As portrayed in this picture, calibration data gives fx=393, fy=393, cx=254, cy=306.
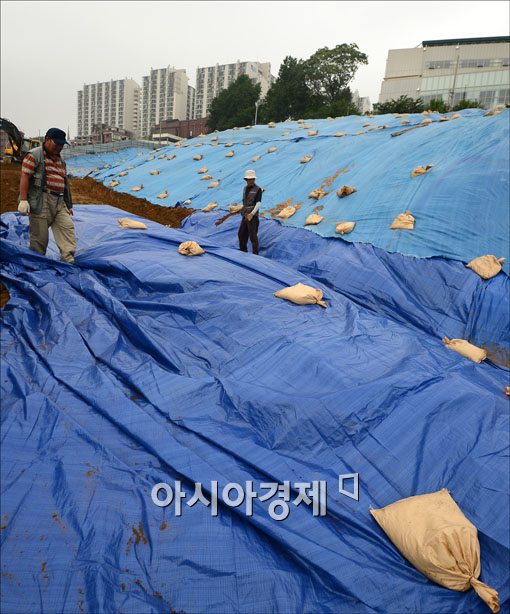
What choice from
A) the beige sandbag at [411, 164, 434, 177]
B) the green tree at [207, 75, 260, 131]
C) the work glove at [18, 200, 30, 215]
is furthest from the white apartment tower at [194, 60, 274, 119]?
the work glove at [18, 200, 30, 215]

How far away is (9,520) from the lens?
160 centimetres

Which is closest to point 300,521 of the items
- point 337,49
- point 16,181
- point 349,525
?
point 349,525

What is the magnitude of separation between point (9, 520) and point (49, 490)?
0.18m

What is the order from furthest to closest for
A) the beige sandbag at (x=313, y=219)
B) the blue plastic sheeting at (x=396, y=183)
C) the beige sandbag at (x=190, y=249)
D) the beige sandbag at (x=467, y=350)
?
the beige sandbag at (x=313, y=219) → the blue plastic sheeting at (x=396, y=183) → the beige sandbag at (x=190, y=249) → the beige sandbag at (x=467, y=350)

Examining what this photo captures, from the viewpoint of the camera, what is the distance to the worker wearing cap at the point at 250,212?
509 centimetres

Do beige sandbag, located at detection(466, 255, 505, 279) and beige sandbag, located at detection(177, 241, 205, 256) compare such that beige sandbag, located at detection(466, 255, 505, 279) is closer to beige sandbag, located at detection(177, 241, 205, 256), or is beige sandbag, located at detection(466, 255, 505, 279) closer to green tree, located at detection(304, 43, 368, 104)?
beige sandbag, located at detection(177, 241, 205, 256)

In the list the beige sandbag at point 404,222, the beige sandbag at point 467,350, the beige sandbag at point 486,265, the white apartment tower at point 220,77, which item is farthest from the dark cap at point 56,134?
the white apartment tower at point 220,77

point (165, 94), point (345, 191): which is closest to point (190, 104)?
point (165, 94)

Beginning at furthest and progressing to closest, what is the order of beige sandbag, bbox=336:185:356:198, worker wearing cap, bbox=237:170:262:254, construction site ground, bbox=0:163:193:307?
construction site ground, bbox=0:163:193:307 → beige sandbag, bbox=336:185:356:198 → worker wearing cap, bbox=237:170:262:254

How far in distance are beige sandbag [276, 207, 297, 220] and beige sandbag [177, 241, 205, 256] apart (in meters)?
2.02

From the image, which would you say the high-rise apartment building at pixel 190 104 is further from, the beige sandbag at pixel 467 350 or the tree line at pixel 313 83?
the beige sandbag at pixel 467 350

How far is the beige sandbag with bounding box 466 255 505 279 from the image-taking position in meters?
3.89

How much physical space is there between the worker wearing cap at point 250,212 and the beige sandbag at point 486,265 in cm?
254

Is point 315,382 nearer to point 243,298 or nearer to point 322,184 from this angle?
point 243,298
